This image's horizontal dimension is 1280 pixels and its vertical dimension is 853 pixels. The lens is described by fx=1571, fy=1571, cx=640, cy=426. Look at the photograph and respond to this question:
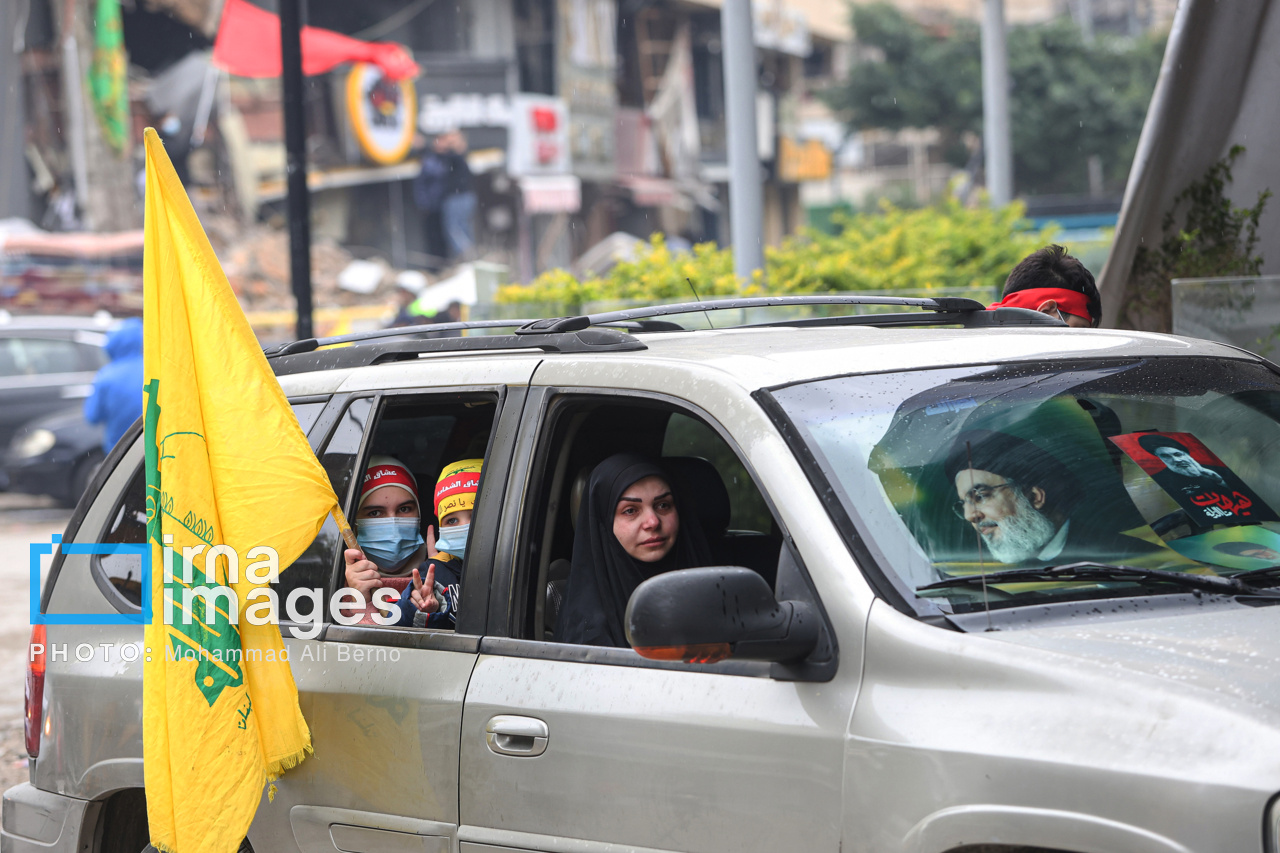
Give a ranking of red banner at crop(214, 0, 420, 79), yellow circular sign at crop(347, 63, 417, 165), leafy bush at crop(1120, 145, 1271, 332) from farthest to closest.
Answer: yellow circular sign at crop(347, 63, 417, 165) < red banner at crop(214, 0, 420, 79) < leafy bush at crop(1120, 145, 1271, 332)

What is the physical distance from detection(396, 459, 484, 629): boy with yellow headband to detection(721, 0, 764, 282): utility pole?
219 inches

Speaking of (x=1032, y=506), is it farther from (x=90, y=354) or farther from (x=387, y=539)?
(x=90, y=354)

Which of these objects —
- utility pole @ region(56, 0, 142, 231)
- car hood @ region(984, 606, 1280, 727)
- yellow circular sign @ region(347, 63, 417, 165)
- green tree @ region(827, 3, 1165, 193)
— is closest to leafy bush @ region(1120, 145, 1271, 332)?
car hood @ region(984, 606, 1280, 727)

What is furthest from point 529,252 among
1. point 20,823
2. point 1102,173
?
point 20,823

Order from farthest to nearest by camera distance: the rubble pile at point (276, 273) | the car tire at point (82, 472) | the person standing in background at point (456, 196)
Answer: the person standing in background at point (456, 196) < the rubble pile at point (276, 273) < the car tire at point (82, 472)

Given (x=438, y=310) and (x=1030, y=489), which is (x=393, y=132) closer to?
(x=438, y=310)

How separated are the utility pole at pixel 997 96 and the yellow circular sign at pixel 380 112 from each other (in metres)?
18.4

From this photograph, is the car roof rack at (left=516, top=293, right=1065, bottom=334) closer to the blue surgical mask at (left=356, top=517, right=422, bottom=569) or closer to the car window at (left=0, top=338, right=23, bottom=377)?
the blue surgical mask at (left=356, top=517, right=422, bottom=569)

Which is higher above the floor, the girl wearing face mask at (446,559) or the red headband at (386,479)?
the red headband at (386,479)

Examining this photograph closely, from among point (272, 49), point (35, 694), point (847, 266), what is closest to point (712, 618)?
point (35, 694)

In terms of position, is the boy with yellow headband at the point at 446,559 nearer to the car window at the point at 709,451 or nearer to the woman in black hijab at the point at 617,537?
the woman in black hijab at the point at 617,537

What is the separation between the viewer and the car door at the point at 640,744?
106 inches

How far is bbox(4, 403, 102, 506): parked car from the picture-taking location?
17781mm

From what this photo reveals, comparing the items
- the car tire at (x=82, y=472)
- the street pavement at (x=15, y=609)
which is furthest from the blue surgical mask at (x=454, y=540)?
the car tire at (x=82, y=472)
